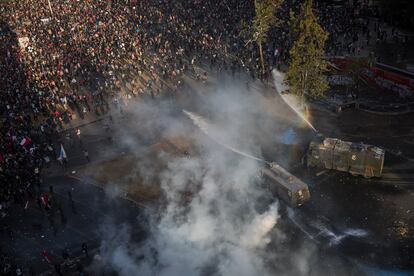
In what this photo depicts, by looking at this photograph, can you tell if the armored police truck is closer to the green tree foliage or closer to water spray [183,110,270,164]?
water spray [183,110,270,164]

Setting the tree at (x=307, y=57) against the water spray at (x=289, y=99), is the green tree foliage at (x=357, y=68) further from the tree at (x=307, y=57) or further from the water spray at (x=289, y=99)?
the water spray at (x=289, y=99)

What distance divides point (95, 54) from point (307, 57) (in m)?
19.1

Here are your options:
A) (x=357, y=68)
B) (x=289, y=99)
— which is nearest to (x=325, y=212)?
(x=289, y=99)

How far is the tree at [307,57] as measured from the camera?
2689 cm

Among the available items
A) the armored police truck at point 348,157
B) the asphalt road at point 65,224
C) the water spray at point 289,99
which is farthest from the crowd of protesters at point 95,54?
the armored police truck at point 348,157

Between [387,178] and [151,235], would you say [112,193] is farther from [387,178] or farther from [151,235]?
[387,178]

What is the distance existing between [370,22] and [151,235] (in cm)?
3340

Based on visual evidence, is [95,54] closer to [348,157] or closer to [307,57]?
[307,57]

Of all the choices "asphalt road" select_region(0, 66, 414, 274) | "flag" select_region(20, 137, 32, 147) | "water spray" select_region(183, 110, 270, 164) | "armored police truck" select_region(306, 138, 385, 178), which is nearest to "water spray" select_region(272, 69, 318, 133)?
"asphalt road" select_region(0, 66, 414, 274)

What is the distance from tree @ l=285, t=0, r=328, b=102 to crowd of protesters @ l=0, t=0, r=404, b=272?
6926mm

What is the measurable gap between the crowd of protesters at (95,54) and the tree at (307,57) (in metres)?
6.93

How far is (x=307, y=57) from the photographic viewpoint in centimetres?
2762

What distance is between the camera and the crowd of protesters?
2756 cm

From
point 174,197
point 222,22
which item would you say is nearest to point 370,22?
point 222,22
